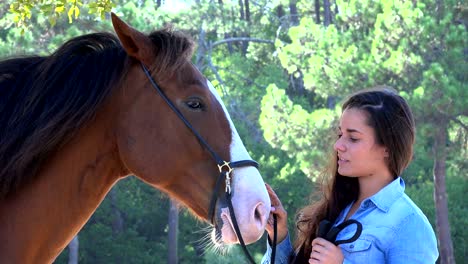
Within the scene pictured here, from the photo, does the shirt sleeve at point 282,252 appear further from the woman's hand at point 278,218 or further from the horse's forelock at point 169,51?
the horse's forelock at point 169,51

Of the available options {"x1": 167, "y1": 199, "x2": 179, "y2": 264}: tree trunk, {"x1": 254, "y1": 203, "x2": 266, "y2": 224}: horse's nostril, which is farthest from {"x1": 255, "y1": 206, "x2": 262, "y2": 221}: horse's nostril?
{"x1": 167, "y1": 199, "x2": 179, "y2": 264}: tree trunk

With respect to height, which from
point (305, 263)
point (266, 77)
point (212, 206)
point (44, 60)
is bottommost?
point (266, 77)

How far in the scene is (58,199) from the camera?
2939 millimetres

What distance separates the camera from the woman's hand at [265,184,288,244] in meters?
3.11

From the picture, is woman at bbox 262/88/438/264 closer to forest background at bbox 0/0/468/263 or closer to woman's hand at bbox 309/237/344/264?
woman's hand at bbox 309/237/344/264

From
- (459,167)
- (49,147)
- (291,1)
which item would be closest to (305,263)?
(49,147)

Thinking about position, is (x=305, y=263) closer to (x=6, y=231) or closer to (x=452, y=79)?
(x=6, y=231)

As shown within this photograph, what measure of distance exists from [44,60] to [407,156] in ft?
4.50

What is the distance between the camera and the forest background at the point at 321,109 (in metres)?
15.4

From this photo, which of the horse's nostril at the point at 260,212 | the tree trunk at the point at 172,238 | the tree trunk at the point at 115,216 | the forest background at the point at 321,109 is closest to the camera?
the horse's nostril at the point at 260,212

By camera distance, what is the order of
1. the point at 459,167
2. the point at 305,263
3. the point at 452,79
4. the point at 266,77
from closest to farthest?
1. the point at 305,263
2. the point at 452,79
3. the point at 459,167
4. the point at 266,77

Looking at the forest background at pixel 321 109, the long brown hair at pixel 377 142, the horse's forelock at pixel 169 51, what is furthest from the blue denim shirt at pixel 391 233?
the forest background at pixel 321 109

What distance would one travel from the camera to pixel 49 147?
9.49 feet

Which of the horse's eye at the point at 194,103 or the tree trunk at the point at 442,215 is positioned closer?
the horse's eye at the point at 194,103
